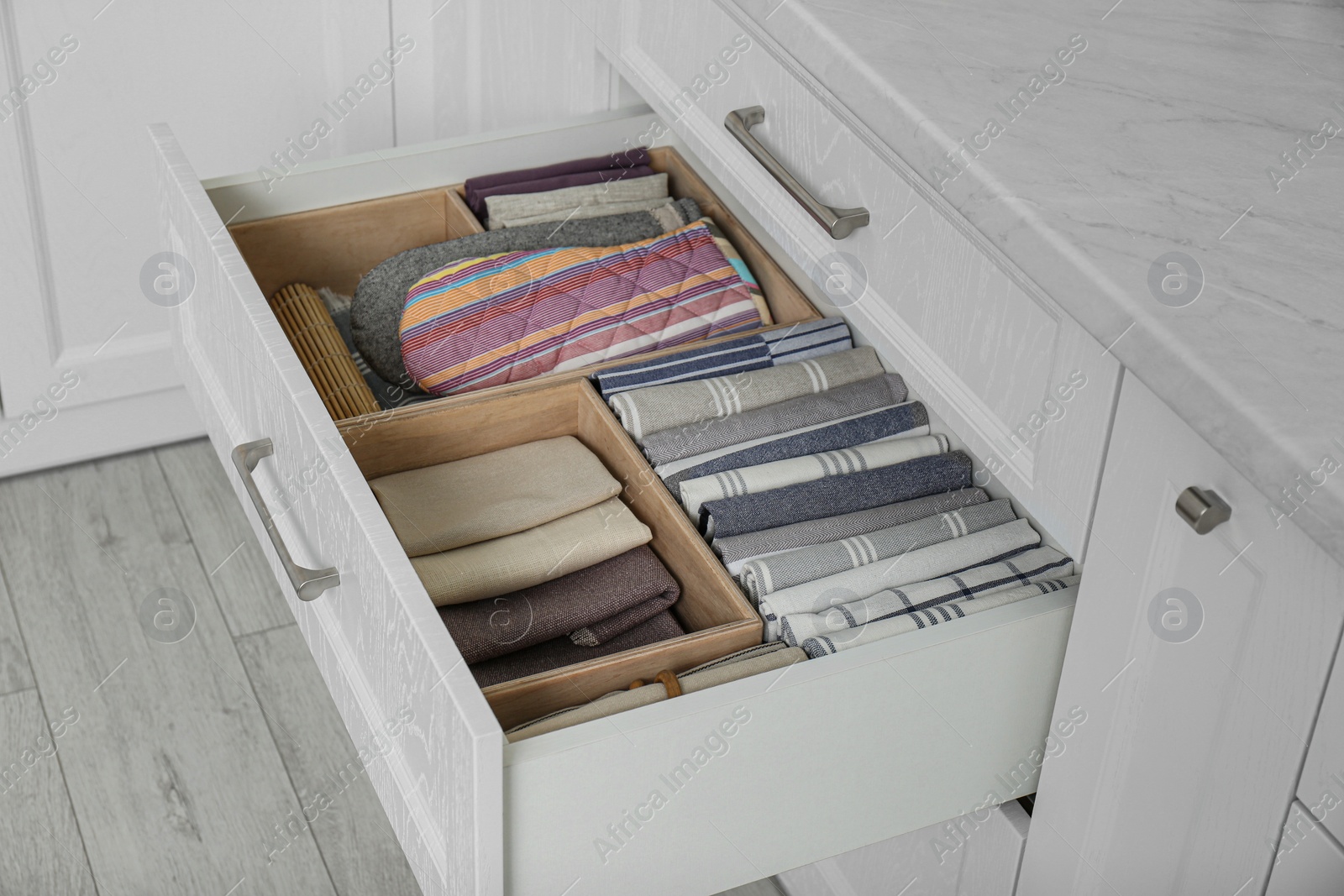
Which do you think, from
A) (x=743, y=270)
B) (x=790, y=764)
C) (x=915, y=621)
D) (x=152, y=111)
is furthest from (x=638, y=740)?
(x=152, y=111)

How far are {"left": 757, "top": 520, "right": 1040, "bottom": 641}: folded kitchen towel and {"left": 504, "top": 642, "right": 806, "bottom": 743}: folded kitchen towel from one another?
34 millimetres

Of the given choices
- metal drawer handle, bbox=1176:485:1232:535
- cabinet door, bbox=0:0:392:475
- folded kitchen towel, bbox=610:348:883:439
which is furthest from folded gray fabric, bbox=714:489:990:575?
cabinet door, bbox=0:0:392:475

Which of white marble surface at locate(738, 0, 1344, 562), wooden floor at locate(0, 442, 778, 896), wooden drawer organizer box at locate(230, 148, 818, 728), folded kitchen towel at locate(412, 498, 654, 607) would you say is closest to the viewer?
white marble surface at locate(738, 0, 1344, 562)

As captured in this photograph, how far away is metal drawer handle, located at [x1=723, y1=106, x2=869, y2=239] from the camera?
85 centimetres

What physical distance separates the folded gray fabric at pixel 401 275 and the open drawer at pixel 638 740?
0.22 m

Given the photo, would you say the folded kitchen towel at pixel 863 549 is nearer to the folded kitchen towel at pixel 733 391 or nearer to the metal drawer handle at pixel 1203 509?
the folded kitchen towel at pixel 733 391

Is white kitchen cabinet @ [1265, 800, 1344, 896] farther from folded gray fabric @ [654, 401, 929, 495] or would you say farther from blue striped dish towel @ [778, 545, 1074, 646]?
folded gray fabric @ [654, 401, 929, 495]

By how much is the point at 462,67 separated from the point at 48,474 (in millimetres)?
708

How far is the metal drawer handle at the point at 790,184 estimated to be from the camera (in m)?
0.85

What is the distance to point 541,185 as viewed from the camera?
4.12 feet

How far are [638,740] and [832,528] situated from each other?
11.2 inches

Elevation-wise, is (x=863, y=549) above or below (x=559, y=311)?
below

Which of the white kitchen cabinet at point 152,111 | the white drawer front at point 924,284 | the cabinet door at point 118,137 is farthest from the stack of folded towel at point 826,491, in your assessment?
the cabinet door at point 118,137

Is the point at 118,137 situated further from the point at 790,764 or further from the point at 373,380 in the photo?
the point at 790,764
